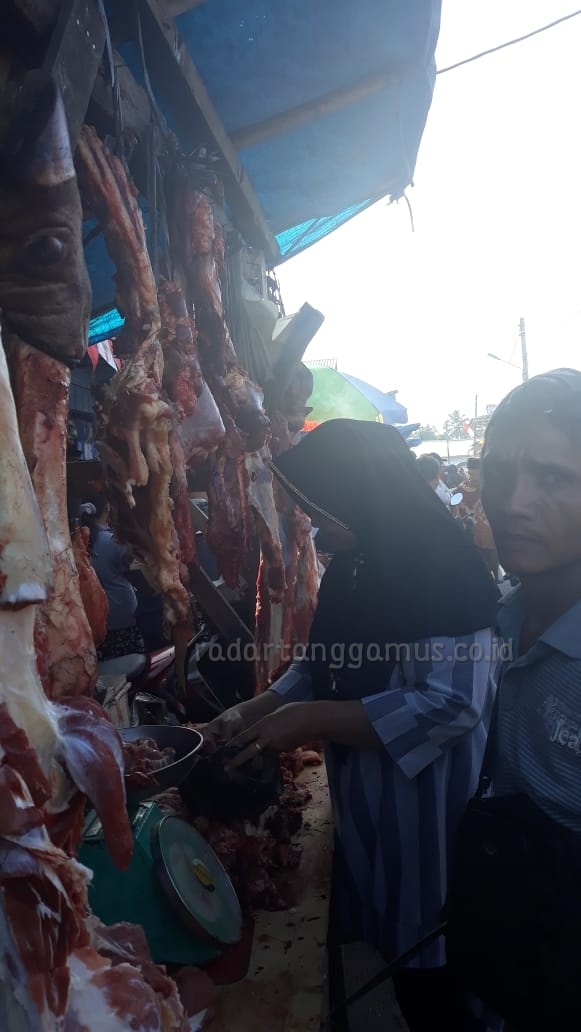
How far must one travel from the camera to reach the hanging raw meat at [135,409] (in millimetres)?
1603

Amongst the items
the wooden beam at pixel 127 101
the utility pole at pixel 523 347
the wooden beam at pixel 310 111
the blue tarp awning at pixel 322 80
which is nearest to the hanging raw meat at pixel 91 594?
the wooden beam at pixel 127 101

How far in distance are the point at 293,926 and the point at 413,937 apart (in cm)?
36

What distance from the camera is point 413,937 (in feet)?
6.14

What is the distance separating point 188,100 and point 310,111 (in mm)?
613

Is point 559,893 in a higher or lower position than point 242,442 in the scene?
lower

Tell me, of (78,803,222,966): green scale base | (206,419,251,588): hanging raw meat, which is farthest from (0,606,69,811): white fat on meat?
(206,419,251,588): hanging raw meat

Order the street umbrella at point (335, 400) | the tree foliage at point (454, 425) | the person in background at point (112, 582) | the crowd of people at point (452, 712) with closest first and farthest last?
the crowd of people at point (452, 712), the person in background at point (112, 582), the street umbrella at point (335, 400), the tree foliage at point (454, 425)

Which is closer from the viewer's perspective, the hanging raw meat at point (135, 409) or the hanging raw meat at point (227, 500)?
the hanging raw meat at point (135, 409)

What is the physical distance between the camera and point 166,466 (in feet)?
5.55

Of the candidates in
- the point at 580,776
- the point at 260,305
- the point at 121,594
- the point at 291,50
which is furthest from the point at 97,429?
the point at 121,594

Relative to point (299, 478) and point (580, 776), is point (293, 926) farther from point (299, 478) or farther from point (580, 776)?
point (299, 478)

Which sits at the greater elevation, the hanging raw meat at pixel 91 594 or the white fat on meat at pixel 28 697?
the hanging raw meat at pixel 91 594

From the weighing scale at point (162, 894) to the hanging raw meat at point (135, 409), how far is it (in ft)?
1.82

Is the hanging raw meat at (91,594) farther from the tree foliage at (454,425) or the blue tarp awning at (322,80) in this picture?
the tree foliage at (454,425)
